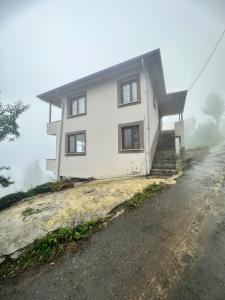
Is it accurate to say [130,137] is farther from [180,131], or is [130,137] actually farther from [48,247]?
[48,247]

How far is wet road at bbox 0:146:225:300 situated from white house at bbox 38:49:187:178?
5662mm

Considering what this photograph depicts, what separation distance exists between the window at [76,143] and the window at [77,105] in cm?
181

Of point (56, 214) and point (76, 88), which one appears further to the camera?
point (76, 88)

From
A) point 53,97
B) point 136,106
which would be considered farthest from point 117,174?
point 53,97

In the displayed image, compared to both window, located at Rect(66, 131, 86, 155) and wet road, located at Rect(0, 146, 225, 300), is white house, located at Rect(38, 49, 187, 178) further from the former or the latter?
wet road, located at Rect(0, 146, 225, 300)

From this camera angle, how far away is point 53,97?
14.9 m

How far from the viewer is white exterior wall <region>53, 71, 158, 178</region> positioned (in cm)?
998

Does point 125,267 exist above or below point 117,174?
below

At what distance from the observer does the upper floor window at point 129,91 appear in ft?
34.3

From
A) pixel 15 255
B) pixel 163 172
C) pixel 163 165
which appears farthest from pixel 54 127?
pixel 15 255

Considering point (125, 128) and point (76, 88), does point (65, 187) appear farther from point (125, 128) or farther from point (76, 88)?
point (76, 88)

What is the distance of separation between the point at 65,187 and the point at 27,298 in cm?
716

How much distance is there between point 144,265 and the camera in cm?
260

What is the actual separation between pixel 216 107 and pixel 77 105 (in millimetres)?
39433
